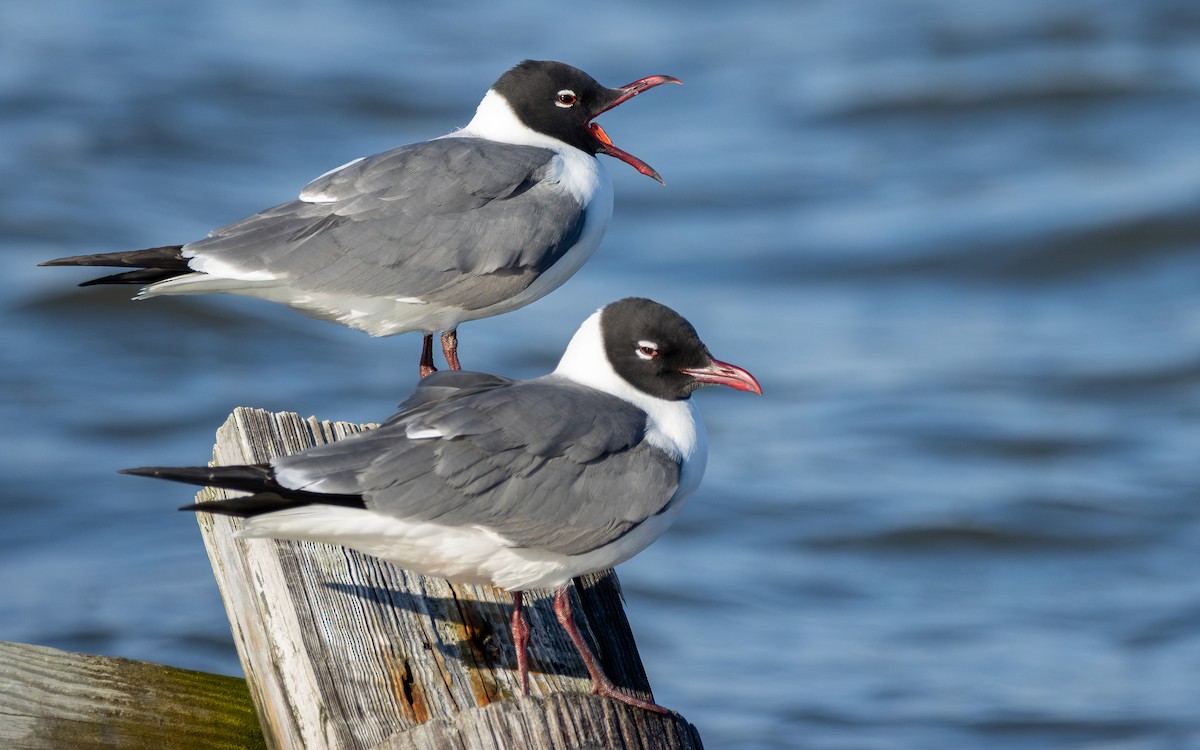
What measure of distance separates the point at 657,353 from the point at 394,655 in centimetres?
131

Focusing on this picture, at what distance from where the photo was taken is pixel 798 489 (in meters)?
10.9

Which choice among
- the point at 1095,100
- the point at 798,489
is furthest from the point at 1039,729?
the point at 1095,100

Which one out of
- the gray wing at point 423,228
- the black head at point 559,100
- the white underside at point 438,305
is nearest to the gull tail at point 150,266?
the white underside at point 438,305

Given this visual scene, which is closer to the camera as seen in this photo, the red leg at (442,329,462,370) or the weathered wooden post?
the weathered wooden post

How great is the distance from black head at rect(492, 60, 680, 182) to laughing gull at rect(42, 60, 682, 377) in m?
0.20

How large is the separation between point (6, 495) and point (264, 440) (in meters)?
6.08

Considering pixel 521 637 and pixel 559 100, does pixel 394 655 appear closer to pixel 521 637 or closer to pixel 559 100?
pixel 521 637

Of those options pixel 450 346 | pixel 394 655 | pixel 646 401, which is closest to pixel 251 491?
pixel 394 655

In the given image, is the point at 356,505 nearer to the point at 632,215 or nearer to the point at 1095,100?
the point at 632,215

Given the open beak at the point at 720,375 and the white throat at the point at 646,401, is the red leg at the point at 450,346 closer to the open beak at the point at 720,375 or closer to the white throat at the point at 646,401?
the white throat at the point at 646,401

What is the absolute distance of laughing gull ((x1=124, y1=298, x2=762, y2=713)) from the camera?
3729mm

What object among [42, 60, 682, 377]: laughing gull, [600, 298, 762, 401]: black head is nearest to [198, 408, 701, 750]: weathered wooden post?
[600, 298, 762, 401]: black head

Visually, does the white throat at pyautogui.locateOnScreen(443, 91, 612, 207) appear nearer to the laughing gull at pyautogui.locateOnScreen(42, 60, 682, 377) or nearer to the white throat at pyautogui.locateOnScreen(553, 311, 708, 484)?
the laughing gull at pyautogui.locateOnScreen(42, 60, 682, 377)

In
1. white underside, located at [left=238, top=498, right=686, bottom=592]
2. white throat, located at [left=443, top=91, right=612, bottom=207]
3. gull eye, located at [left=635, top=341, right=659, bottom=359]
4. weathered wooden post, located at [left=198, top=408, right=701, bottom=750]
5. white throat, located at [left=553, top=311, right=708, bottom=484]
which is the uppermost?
white throat, located at [left=443, top=91, right=612, bottom=207]
